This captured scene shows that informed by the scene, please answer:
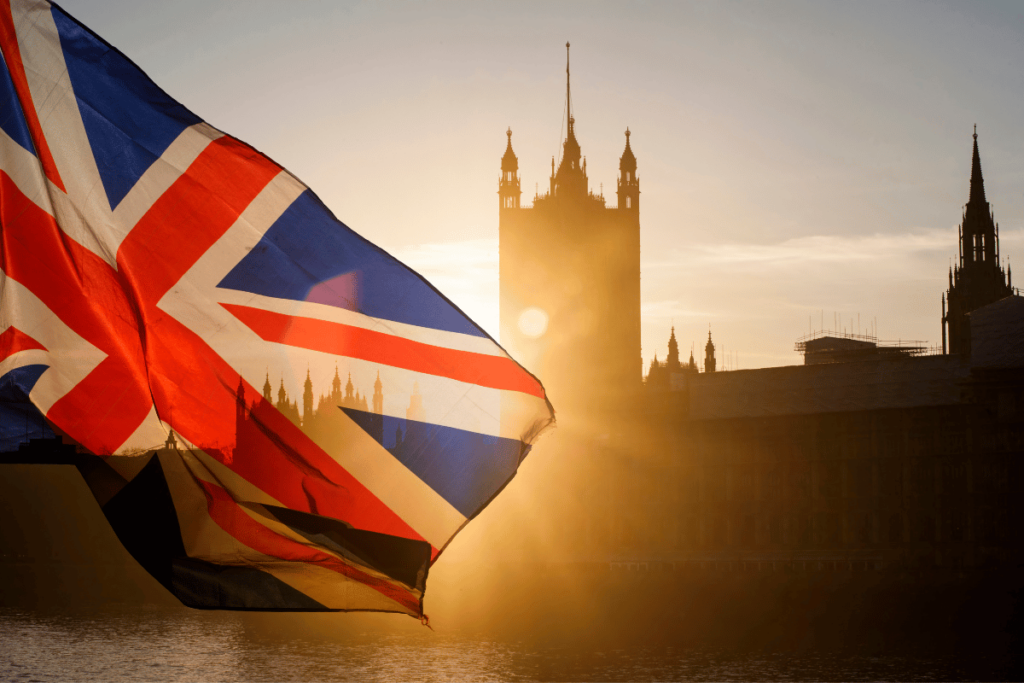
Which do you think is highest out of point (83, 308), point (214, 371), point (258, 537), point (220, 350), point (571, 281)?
point (571, 281)

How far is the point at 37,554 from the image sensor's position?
85938 millimetres

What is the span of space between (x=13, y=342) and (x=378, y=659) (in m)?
46.1

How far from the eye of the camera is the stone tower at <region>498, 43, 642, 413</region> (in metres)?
94.8

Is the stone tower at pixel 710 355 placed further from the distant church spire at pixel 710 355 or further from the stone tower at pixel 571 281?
the stone tower at pixel 571 281

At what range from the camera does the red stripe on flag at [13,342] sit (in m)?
6.25

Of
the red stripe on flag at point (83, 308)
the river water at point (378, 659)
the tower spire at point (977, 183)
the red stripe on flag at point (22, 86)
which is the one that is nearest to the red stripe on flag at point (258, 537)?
the red stripe on flag at point (83, 308)

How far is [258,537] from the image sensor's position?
598 cm

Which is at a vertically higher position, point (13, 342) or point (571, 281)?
point (571, 281)

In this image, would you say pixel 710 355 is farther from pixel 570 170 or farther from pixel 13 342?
pixel 13 342

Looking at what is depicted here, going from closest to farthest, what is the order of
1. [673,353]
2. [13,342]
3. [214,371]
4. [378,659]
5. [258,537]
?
[258,537] → [214,371] → [13,342] → [378,659] → [673,353]

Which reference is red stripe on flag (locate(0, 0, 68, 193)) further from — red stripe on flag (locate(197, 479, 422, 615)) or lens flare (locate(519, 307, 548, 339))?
lens flare (locate(519, 307, 548, 339))

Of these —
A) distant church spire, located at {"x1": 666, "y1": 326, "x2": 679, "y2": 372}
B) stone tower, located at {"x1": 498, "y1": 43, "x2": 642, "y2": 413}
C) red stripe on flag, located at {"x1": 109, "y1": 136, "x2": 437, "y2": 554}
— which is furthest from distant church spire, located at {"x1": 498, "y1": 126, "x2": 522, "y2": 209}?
red stripe on flag, located at {"x1": 109, "y1": 136, "x2": 437, "y2": 554}

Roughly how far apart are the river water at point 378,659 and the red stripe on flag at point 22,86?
42.7 m

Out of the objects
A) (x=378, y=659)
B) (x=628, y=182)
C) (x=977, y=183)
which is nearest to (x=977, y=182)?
(x=977, y=183)
